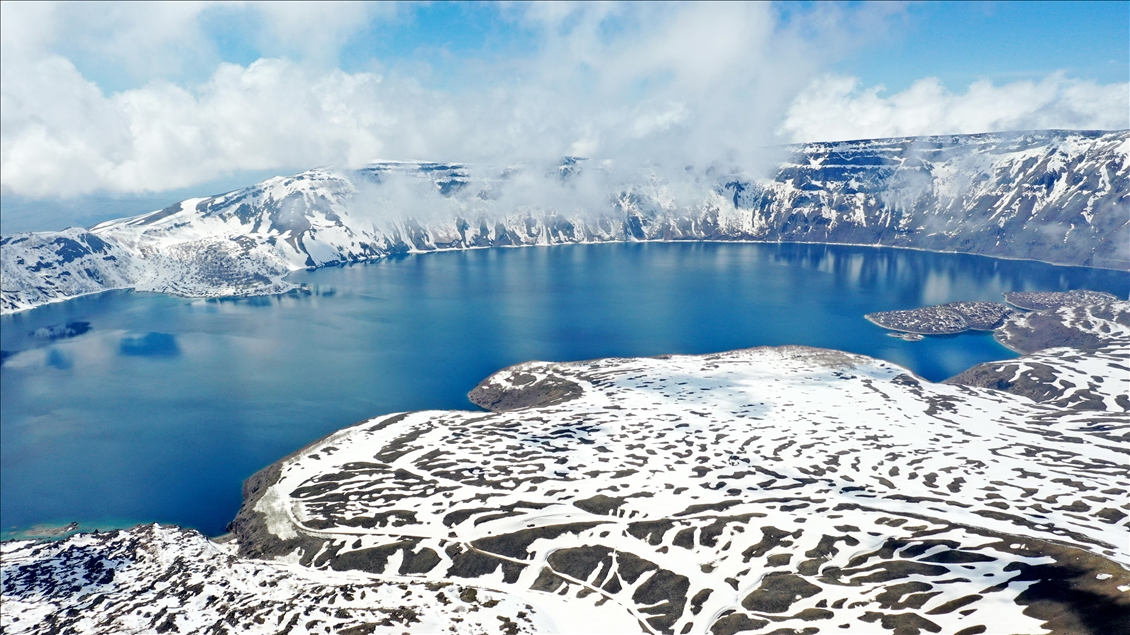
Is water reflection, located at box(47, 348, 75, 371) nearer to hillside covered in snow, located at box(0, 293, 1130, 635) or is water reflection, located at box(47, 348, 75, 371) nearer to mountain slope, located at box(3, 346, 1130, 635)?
hillside covered in snow, located at box(0, 293, 1130, 635)

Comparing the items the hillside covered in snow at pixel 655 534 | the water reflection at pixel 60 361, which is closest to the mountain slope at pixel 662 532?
the hillside covered in snow at pixel 655 534

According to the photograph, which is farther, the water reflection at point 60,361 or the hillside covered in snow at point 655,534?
the water reflection at point 60,361

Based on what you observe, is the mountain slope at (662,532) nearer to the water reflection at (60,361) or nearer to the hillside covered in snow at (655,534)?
the hillside covered in snow at (655,534)

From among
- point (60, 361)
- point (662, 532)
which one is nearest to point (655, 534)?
point (662, 532)

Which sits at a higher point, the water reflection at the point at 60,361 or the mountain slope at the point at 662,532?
the water reflection at the point at 60,361

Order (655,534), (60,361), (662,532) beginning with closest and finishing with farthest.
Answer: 1. (655,534)
2. (662,532)
3. (60,361)

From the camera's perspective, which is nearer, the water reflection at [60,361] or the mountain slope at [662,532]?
the mountain slope at [662,532]

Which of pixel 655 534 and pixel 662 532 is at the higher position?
pixel 662 532

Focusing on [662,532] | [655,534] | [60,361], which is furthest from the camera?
[60,361]

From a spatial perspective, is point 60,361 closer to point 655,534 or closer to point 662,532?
point 655,534

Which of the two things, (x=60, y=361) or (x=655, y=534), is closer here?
(x=655, y=534)

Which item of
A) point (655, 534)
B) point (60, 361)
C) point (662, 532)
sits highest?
point (60, 361)
